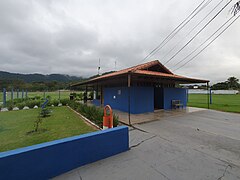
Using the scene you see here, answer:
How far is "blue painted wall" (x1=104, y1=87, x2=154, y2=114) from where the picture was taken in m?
8.01

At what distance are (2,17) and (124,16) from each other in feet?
24.6

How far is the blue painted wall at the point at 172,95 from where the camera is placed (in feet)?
31.6

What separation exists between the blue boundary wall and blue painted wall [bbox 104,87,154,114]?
498 cm

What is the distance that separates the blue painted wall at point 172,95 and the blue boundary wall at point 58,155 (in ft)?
24.5

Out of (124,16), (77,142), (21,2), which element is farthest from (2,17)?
(77,142)

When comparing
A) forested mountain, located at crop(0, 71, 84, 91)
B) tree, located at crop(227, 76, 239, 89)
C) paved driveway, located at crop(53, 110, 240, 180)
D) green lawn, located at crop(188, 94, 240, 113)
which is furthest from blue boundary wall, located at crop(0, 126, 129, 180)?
tree, located at crop(227, 76, 239, 89)

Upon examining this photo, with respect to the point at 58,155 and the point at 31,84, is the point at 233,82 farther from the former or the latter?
the point at 31,84

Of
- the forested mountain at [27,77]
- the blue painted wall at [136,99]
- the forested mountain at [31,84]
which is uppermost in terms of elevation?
the forested mountain at [27,77]

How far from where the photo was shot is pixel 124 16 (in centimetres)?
888

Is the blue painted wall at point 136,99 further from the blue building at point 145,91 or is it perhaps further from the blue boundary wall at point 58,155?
the blue boundary wall at point 58,155

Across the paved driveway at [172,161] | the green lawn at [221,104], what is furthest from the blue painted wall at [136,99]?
the green lawn at [221,104]

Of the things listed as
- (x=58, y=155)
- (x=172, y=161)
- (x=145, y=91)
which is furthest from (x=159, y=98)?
(x=58, y=155)

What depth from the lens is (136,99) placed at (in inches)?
314

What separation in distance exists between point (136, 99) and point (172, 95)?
3901 millimetres
